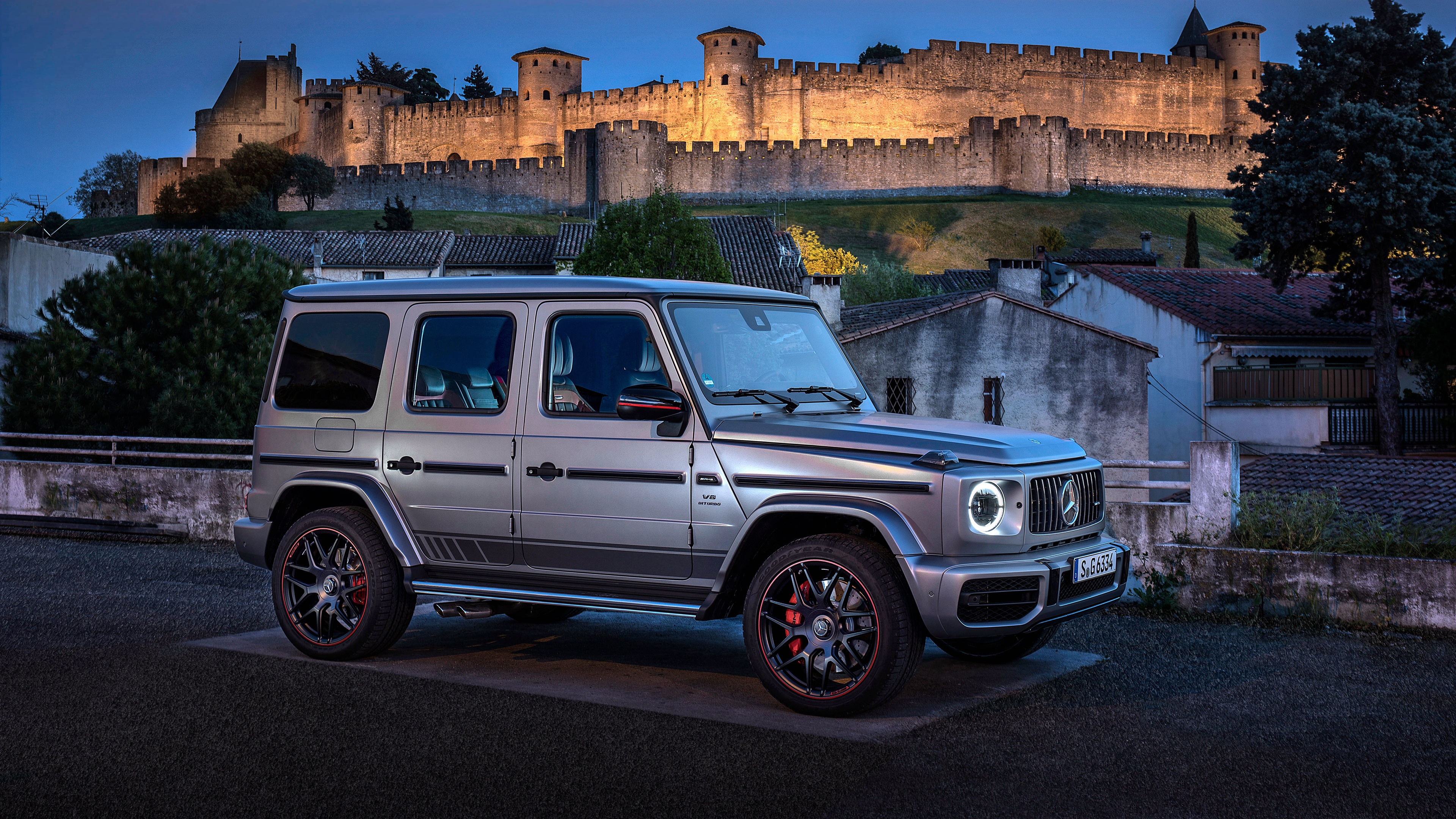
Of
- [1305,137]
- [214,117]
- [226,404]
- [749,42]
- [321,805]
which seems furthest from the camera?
[214,117]

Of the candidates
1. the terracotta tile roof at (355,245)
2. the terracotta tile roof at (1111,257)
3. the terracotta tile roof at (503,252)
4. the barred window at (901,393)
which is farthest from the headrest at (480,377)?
the terracotta tile roof at (355,245)

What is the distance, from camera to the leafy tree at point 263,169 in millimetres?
91312

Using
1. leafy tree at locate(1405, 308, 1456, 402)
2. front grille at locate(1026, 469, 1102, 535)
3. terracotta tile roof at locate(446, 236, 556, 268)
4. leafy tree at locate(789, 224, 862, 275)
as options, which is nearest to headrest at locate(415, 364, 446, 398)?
front grille at locate(1026, 469, 1102, 535)

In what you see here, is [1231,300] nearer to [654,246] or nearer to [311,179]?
[654,246]

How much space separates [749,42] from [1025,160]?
24.1 metres

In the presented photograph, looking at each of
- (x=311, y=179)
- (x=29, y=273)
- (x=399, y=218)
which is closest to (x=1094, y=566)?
(x=29, y=273)

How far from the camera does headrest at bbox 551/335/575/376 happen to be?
21.4 ft

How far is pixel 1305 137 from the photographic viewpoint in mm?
33875

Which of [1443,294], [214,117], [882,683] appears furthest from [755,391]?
[214,117]

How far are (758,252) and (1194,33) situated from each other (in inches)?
3121

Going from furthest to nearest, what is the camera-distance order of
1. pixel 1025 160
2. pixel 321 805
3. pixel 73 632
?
pixel 1025 160 → pixel 73 632 → pixel 321 805

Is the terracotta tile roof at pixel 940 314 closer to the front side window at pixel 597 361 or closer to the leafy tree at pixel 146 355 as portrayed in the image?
the leafy tree at pixel 146 355

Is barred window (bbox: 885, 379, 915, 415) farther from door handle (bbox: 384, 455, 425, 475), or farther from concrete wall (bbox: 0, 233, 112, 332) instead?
door handle (bbox: 384, 455, 425, 475)

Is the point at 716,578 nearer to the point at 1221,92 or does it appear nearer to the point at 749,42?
the point at 749,42
